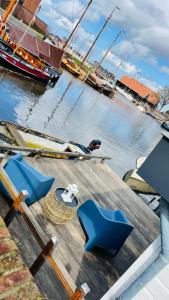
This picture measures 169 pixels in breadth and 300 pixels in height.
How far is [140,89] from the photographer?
107500 millimetres

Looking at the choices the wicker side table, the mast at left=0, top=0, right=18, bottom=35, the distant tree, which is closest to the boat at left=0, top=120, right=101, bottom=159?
the wicker side table

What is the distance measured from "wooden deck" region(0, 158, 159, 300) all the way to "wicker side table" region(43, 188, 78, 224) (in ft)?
0.57

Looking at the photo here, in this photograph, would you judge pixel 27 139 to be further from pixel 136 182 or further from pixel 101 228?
pixel 136 182

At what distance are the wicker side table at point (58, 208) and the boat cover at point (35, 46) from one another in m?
32.3

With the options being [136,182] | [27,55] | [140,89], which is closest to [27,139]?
[136,182]

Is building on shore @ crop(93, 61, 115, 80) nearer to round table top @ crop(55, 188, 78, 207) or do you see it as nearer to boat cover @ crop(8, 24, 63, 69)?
boat cover @ crop(8, 24, 63, 69)

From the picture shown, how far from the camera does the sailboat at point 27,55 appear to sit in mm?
34562

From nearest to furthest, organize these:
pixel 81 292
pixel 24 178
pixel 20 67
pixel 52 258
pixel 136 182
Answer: pixel 81 292 → pixel 52 258 → pixel 24 178 → pixel 136 182 → pixel 20 67

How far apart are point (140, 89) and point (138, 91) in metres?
1.89

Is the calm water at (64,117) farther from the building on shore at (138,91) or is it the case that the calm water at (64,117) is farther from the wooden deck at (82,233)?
the building on shore at (138,91)

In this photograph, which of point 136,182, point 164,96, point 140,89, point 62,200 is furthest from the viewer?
point 164,96

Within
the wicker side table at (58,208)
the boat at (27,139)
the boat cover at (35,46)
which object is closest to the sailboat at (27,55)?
the boat cover at (35,46)

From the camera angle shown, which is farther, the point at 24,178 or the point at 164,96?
the point at 164,96

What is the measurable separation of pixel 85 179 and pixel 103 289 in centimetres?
492
